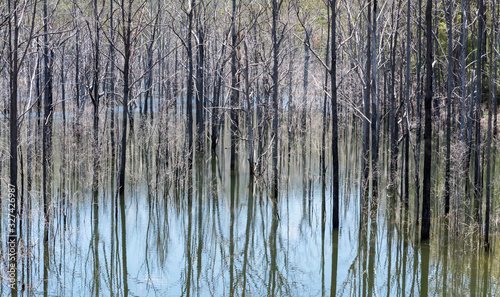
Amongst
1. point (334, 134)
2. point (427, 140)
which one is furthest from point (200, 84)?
point (427, 140)

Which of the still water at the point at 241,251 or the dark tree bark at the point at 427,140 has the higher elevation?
the dark tree bark at the point at 427,140

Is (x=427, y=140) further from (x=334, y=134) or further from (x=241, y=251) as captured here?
(x=241, y=251)

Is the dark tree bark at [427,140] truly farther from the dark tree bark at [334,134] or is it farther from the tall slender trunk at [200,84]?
the tall slender trunk at [200,84]

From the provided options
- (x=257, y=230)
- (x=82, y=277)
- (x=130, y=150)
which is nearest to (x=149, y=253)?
(x=82, y=277)

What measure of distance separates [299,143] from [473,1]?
10.7m

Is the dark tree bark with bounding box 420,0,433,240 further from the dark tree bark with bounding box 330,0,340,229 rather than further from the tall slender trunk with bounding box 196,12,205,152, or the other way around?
the tall slender trunk with bounding box 196,12,205,152

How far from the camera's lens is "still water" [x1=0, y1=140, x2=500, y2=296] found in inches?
327

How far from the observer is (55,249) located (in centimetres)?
952

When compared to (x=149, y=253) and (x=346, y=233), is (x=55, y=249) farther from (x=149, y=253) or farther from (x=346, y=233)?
(x=346, y=233)

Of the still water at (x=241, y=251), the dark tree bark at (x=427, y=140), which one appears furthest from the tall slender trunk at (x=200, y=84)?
the dark tree bark at (x=427, y=140)

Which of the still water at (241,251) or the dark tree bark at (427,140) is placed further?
the dark tree bark at (427,140)

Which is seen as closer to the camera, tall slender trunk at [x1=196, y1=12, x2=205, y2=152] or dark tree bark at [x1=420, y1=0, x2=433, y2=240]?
dark tree bark at [x1=420, y1=0, x2=433, y2=240]

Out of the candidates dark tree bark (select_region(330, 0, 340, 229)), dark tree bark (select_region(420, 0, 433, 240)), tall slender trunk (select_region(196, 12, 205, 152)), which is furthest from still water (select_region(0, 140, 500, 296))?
tall slender trunk (select_region(196, 12, 205, 152))

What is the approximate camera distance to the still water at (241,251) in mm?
8305
